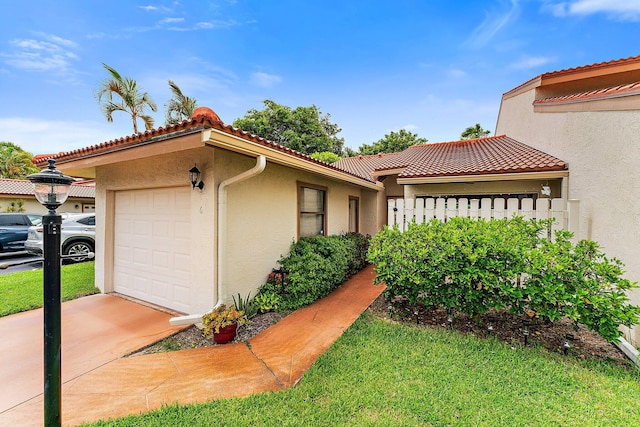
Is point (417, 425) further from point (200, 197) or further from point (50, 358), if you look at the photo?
point (200, 197)

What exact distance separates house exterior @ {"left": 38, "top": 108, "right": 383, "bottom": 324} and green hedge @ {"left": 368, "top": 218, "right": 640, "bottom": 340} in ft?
7.67

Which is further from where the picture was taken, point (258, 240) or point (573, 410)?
point (258, 240)

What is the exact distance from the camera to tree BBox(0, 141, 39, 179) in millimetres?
23453

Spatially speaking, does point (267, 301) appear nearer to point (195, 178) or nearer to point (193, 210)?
point (193, 210)

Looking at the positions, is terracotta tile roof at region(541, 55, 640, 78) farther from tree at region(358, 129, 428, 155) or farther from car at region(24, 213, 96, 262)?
tree at region(358, 129, 428, 155)

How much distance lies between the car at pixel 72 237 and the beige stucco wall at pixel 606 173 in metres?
14.3

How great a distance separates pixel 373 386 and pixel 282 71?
12892 mm

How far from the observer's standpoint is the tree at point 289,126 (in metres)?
26.0

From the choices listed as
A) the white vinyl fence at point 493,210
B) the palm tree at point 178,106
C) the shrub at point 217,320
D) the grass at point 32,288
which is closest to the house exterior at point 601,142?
the white vinyl fence at point 493,210

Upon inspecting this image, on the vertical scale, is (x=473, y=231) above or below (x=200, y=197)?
below

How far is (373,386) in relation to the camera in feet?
9.50

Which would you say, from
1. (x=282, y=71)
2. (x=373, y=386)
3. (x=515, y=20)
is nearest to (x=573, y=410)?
(x=373, y=386)

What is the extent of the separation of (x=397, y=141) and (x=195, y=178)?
30319 mm

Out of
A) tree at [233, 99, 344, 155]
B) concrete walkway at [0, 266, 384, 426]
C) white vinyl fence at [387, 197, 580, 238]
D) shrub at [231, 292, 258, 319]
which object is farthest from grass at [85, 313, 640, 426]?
tree at [233, 99, 344, 155]
